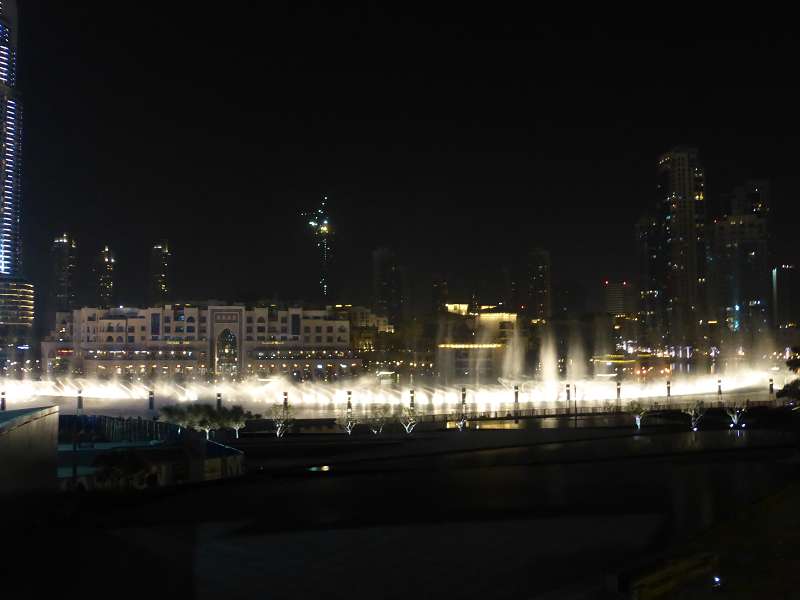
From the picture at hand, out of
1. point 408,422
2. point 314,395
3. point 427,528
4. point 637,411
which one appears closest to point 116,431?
point 408,422

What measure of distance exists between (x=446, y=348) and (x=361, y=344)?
8267 mm

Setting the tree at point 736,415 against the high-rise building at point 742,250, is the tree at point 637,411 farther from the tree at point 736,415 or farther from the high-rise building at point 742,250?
the high-rise building at point 742,250

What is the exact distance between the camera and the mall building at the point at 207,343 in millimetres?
55469

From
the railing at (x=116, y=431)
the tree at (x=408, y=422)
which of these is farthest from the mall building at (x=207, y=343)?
the railing at (x=116, y=431)

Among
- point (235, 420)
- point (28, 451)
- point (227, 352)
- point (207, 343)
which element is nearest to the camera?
point (28, 451)

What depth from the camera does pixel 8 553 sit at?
8.66 metres

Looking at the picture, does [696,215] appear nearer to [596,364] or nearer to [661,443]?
[596,364]

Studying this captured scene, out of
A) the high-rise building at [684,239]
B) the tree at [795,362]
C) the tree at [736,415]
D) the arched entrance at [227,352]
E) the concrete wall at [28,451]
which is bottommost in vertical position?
the tree at [736,415]

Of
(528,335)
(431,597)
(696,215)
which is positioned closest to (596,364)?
(528,335)

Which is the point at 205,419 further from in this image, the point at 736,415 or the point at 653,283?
the point at 653,283

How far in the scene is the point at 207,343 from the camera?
5647 centimetres

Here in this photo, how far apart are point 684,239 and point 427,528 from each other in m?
94.5

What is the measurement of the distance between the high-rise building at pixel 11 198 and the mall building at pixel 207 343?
37.3 metres

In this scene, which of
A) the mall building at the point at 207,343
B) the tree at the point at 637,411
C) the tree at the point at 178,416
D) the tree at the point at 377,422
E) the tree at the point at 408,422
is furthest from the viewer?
the mall building at the point at 207,343
